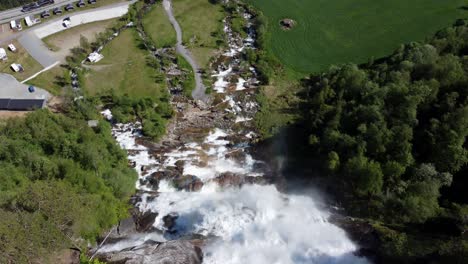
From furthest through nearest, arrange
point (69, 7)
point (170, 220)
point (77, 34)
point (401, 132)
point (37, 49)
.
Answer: point (69, 7)
point (77, 34)
point (37, 49)
point (401, 132)
point (170, 220)

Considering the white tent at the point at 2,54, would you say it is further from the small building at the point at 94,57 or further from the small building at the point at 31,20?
the small building at the point at 94,57

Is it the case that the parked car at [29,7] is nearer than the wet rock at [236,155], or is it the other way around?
the wet rock at [236,155]

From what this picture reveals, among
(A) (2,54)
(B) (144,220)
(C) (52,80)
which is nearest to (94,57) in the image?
(C) (52,80)

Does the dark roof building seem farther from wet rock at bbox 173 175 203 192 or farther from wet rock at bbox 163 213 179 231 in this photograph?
wet rock at bbox 163 213 179 231

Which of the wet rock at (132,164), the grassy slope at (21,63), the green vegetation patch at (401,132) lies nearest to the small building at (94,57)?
the grassy slope at (21,63)

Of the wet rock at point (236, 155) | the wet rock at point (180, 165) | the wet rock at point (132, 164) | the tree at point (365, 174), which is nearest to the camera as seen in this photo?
the tree at point (365, 174)

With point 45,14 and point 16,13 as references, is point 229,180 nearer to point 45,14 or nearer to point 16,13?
point 45,14
